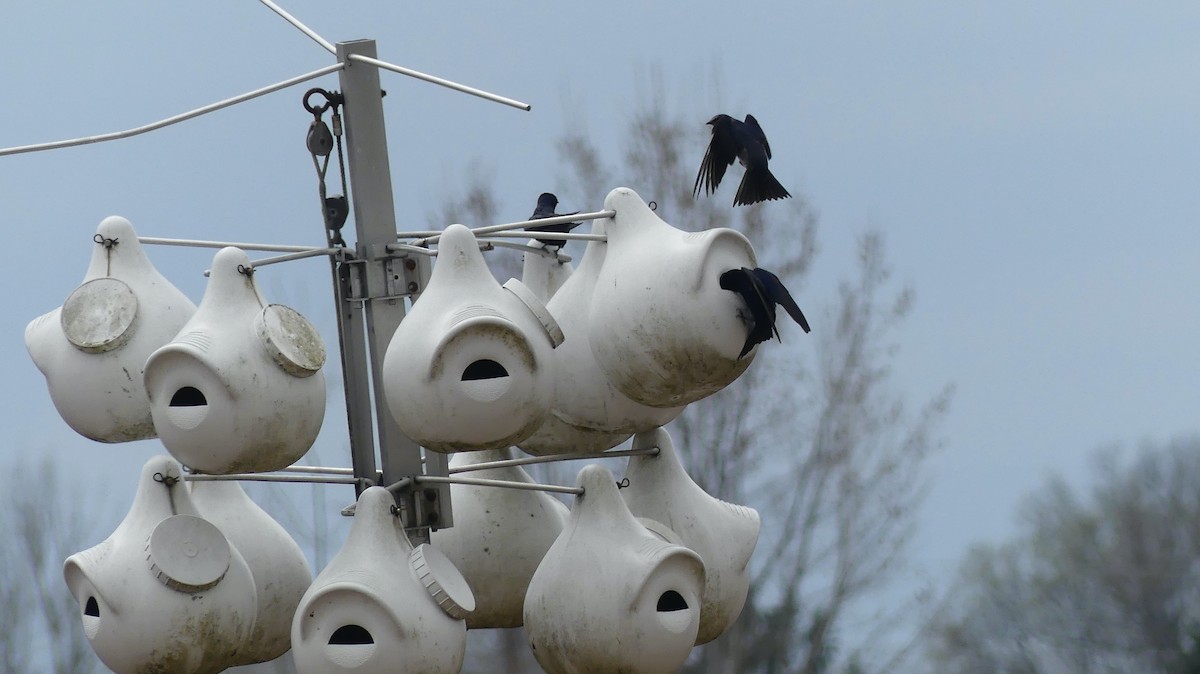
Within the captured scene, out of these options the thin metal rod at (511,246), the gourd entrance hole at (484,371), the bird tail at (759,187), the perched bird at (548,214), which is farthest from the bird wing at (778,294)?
the perched bird at (548,214)

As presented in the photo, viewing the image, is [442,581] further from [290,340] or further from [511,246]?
[511,246]

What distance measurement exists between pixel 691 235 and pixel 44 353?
1.97 metres

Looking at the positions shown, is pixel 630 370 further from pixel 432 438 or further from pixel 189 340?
pixel 189 340

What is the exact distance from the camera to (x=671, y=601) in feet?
21.1

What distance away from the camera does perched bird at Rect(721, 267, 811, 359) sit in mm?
6051

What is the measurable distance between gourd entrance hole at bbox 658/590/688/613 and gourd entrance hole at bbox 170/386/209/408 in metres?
1.39

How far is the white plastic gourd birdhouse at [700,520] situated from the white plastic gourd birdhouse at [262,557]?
1.04 m

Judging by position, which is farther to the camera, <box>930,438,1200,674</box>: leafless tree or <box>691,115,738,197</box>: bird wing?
<box>930,438,1200,674</box>: leafless tree

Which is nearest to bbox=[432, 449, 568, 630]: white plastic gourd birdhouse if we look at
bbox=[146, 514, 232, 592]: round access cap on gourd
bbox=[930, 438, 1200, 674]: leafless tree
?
bbox=[146, 514, 232, 592]: round access cap on gourd

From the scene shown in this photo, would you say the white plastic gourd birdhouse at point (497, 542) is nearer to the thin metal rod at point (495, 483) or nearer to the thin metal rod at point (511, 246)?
the thin metal rod at point (495, 483)

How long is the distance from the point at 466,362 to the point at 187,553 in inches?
44.0

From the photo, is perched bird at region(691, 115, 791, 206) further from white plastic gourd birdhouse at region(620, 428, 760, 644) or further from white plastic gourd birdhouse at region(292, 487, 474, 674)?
white plastic gourd birdhouse at region(292, 487, 474, 674)

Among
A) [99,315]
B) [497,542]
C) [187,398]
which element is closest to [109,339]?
[99,315]

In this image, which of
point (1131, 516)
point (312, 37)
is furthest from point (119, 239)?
point (1131, 516)
